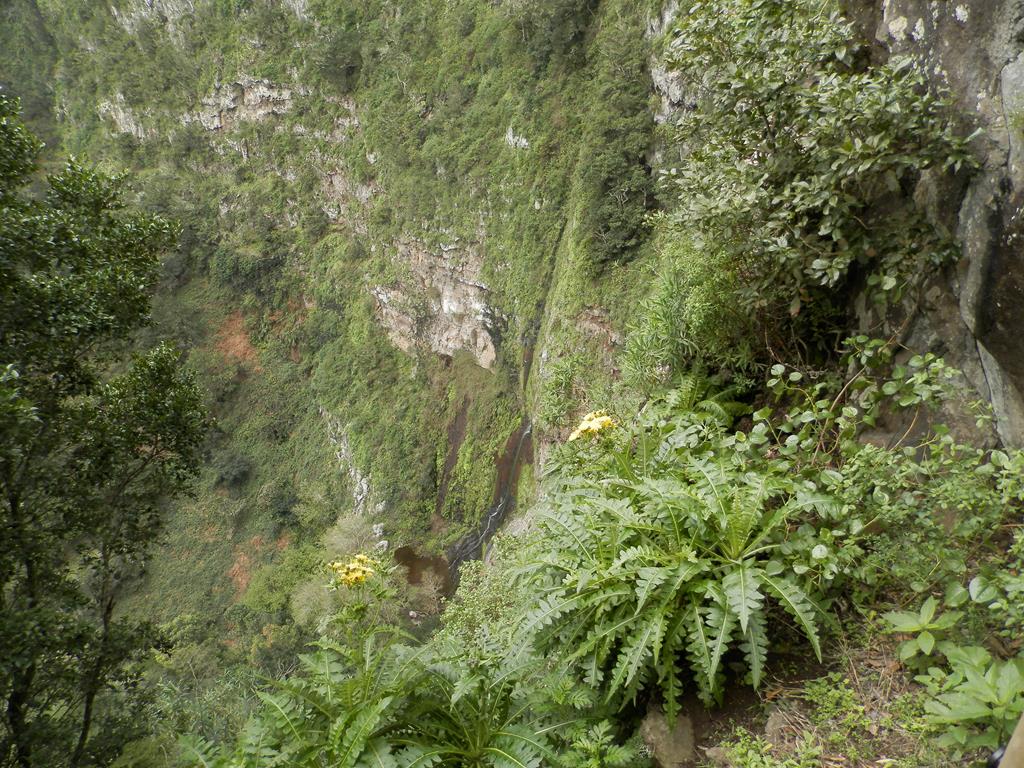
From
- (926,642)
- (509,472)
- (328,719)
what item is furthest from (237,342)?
(926,642)

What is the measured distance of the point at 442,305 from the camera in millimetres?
21156

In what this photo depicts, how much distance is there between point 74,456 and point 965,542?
6320 mm

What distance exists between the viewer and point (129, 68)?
34719 millimetres

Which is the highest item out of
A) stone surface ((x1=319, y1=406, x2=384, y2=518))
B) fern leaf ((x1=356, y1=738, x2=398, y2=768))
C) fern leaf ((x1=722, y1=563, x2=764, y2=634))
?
stone surface ((x1=319, y1=406, x2=384, y2=518))

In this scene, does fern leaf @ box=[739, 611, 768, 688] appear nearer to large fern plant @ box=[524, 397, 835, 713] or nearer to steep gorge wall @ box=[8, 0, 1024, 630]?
large fern plant @ box=[524, 397, 835, 713]

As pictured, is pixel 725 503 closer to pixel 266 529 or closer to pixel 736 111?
pixel 736 111

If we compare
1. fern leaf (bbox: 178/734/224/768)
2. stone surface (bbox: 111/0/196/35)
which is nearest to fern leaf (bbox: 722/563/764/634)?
fern leaf (bbox: 178/734/224/768)

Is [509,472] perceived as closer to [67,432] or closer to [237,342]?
[67,432]

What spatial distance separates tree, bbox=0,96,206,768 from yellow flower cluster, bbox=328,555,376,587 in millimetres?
2628

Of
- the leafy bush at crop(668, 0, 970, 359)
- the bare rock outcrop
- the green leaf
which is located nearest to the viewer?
the green leaf

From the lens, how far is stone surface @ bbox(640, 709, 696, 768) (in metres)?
2.24

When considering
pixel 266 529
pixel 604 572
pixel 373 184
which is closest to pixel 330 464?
pixel 266 529

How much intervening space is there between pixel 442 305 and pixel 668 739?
772 inches

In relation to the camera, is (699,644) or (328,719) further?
(328,719)
